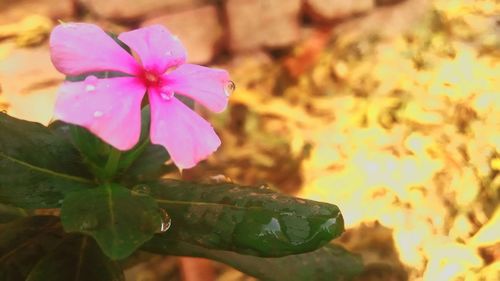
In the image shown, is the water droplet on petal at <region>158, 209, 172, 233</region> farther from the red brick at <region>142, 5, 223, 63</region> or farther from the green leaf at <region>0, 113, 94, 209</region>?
the red brick at <region>142, 5, 223, 63</region>

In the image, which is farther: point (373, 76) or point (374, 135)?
point (373, 76)

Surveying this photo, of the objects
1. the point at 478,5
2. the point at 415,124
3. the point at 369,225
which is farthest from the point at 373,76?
the point at 369,225

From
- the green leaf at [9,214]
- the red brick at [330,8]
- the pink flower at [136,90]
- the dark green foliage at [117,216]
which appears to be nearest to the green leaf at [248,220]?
the dark green foliage at [117,216]

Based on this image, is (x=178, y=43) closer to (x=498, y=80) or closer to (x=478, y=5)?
A: (x=498, y=80)

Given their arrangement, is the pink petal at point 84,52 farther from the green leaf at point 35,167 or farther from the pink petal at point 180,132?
the green leaf at point 35,167

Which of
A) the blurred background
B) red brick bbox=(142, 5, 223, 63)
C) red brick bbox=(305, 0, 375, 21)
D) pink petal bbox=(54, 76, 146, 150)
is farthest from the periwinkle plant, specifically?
red brick bbox=(305, 0, 375, 21)

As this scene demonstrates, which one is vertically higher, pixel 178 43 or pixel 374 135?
pixel 178 43

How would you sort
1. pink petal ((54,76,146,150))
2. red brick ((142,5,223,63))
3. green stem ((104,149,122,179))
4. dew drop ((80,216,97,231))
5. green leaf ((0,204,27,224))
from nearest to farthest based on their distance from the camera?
pink petal ((54,76,146,150))
dew drop ((80,216,97,231))
green stem ((104,149,122,179))
green leaf ((0,204,27,224))
red brick ((142,5,223,63))
